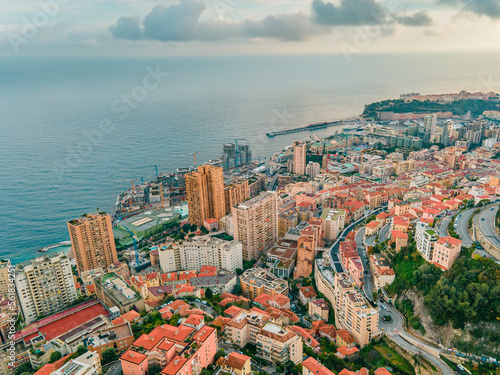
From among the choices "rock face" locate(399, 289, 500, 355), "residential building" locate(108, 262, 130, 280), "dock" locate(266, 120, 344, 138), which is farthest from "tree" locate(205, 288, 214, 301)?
"dock" locate(266, 120, 344, 138)

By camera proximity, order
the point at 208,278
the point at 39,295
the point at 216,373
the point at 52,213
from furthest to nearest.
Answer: the point at 52,213
the point at 208,278
the point at 39,295
the point at 216,373

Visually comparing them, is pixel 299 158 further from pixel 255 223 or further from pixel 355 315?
pixel 355 315

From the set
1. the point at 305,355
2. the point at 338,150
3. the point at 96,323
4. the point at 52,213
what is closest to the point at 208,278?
the point at 96,323

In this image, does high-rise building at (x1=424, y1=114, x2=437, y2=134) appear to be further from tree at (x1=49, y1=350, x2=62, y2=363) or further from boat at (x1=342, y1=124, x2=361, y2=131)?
tree at (x1=49, y1=350, x2=62, y2=363)

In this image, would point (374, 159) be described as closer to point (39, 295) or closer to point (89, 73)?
point (39, 295)

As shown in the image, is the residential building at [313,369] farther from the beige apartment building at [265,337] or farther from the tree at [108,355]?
the tree at [108,355]

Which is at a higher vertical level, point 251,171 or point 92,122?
point 92,122
